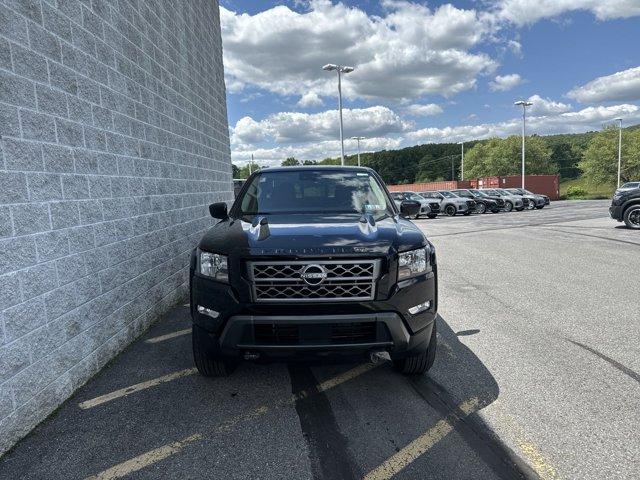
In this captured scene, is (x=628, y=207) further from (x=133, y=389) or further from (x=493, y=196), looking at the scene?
(x=133, y=389)

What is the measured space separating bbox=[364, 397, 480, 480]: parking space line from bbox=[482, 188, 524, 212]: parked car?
27753 millimetres

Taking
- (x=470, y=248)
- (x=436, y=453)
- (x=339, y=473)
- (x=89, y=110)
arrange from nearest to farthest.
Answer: (x=339, y=473), (x=436, y=453), (x=89, y=110), (x=470, y=248)

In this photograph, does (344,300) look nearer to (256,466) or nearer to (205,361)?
(256,466)

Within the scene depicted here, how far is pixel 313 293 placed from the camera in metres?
2.88

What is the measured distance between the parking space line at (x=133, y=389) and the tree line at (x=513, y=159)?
52.8 ft

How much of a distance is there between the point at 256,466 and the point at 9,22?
10.4ft

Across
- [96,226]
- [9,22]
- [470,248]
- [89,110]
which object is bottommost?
[470,248]

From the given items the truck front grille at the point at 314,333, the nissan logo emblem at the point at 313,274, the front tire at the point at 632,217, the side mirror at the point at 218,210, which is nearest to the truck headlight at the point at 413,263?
the truck front grille at the point at 314,333

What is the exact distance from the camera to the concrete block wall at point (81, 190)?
9.20 ft

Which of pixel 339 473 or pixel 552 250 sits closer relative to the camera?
pixel 339 473

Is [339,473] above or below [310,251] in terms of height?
below

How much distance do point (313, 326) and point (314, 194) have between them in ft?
5.80

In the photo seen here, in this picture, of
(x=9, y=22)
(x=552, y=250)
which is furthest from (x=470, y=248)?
(x=9, y=22)

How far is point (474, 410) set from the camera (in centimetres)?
303
